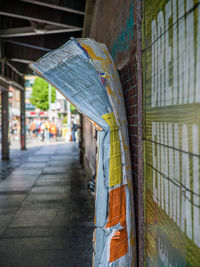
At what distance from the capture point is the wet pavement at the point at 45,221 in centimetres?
365

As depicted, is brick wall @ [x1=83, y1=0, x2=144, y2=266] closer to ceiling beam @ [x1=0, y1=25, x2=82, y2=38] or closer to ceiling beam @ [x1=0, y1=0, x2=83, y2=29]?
ceiling beam @ [x1=0, y1=0, x2=83, y2=29]

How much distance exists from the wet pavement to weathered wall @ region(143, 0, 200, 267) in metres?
1.78

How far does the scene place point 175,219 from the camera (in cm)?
168

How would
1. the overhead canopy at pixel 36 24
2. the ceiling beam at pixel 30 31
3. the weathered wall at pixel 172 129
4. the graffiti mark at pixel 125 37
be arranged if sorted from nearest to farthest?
the weathered wall at pixel 172 129
the graffiti mark at pixel 125 37
the overhead canopy at pixel 36 24
the ceiling beam at pixel 30 31

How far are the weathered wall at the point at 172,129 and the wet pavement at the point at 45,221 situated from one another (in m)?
1.78

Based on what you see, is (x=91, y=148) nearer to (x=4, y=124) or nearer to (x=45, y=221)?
(x=45, y=221)

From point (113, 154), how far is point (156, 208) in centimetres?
58

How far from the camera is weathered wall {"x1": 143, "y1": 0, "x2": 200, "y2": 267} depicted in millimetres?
1398

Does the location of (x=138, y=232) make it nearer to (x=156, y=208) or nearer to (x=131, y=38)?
(x=156, y=208)

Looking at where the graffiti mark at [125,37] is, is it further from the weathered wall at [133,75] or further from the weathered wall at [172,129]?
the weathered wall at [172,129]

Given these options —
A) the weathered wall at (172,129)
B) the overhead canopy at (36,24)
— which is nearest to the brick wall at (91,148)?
the overhead canopy at (36,24)

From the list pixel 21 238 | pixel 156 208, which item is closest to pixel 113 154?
pixel 156 208

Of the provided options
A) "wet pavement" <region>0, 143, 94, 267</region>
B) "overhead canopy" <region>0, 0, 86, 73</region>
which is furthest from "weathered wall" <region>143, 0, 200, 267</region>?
"overhead canopy" <region>0, 0, 86, 73</region>

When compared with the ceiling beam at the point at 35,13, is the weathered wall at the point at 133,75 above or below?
below
